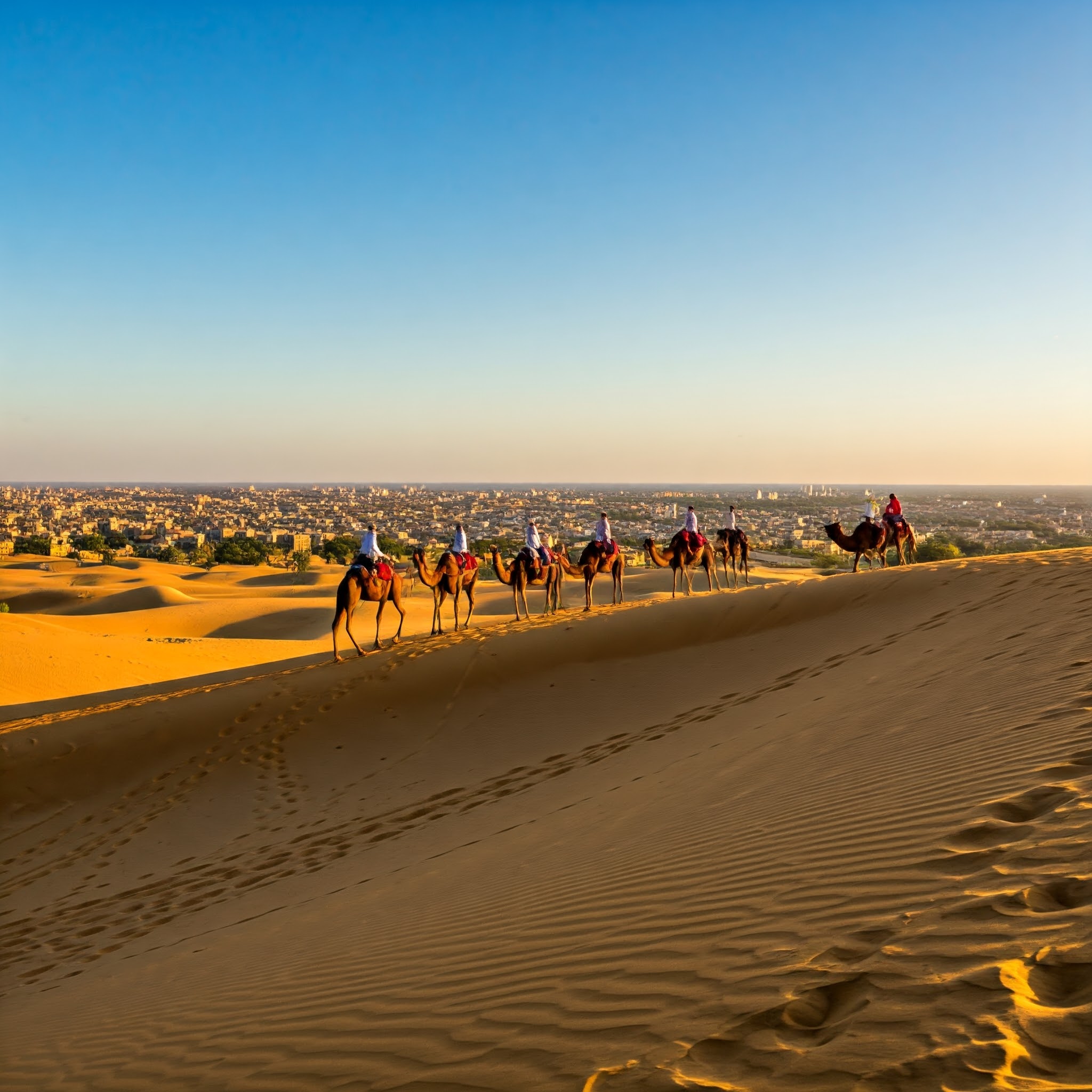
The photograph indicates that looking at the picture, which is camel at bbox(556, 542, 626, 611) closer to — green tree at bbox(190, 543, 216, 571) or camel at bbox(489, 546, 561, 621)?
camel at bbox(489, 546, 561, 621)

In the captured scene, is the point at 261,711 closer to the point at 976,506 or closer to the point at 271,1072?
the point at 271,1072

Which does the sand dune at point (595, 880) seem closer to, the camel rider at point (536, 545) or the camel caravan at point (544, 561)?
the camel caravan at point (544, 561)

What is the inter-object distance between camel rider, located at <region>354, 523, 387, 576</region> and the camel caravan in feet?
0.05

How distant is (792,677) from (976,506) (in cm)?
12190

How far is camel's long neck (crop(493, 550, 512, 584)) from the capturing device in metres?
20.5

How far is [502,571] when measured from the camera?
70.3ft

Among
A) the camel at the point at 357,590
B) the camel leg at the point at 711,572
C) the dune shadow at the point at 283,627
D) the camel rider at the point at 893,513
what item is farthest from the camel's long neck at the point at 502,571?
the dune shadow at the point at 283,627

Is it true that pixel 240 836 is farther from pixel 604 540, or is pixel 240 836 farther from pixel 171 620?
pixel 171 620

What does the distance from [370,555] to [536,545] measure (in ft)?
17.8

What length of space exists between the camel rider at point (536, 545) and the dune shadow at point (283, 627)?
13.1 m

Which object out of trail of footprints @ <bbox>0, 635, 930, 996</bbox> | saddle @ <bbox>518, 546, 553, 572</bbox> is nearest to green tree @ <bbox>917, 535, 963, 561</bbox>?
Result: saddle @ <bbox>518, 546, 553, 572</bbox>

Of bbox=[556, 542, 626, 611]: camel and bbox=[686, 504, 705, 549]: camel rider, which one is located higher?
bbox=[686, 504, 705, 549]: camel rider

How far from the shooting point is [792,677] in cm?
1213

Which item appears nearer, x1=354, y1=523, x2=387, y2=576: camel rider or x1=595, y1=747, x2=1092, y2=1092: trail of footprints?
x1=595, y1=747, x2=1092, y2=1092: trail of footprints
